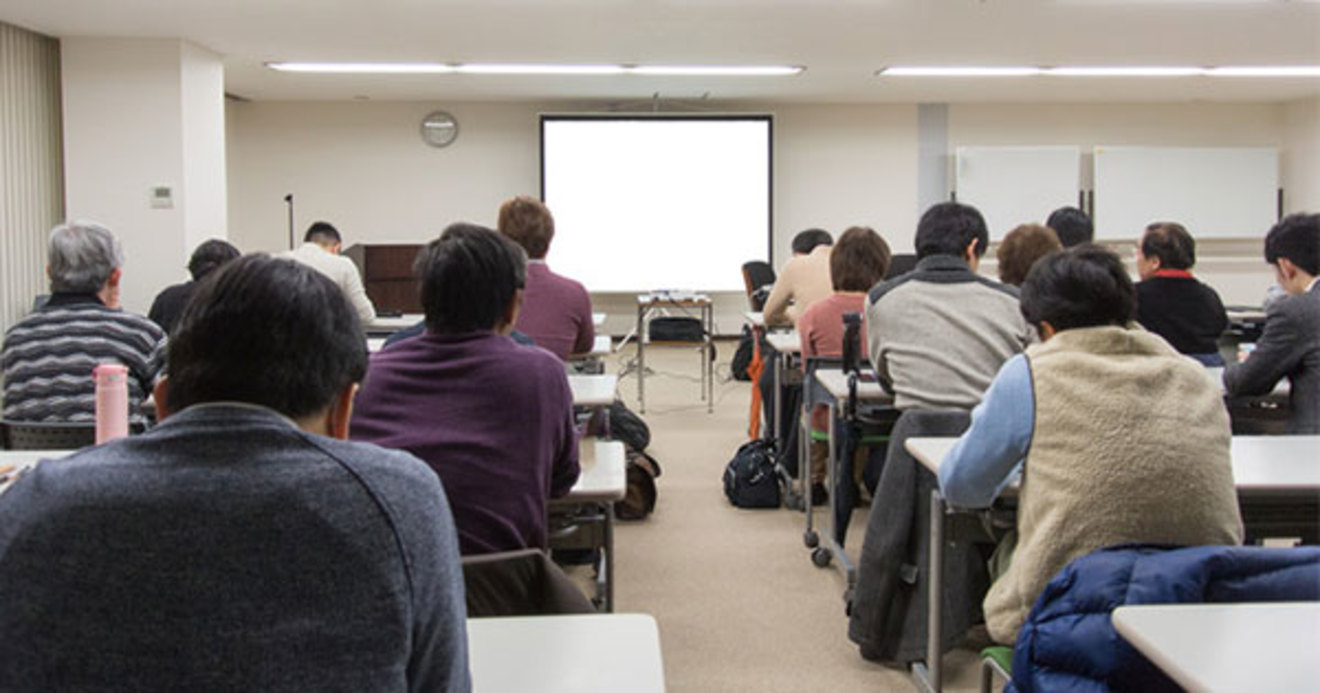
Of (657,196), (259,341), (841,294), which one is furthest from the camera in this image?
(657,196)

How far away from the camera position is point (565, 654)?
134 cm

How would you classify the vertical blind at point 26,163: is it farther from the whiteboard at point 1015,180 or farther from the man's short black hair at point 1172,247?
the whiteboard at point 1015,180

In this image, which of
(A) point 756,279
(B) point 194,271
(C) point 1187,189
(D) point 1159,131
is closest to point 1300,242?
(B) point 194,271

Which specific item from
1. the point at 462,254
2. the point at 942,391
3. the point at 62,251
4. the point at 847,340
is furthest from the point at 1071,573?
the point at 62,251

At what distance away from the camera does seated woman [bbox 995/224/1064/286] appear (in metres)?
3.53

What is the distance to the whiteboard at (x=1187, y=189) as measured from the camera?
1024 cm

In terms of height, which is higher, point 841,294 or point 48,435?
point 841,294

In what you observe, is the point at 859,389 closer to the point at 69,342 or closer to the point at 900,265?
the point at 69,342

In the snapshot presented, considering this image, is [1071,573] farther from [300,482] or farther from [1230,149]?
[1230,149]

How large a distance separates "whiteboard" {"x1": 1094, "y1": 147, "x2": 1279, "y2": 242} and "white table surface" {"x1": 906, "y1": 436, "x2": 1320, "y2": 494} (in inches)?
326

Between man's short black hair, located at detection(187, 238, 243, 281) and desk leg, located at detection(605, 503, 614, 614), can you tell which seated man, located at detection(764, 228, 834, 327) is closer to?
man's short black hair, located at detection(187, 238, 243, 281)

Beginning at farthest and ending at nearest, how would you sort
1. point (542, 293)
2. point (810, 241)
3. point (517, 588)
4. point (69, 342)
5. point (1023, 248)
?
point (810, 241) < point (542, 293) < point (1023, 248) < point (69, 342) < point (517, 588)

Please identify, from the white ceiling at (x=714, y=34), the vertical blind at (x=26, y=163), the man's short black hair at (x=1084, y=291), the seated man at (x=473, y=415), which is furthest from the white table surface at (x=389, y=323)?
the man's short black hair at (x=1084, y=291)

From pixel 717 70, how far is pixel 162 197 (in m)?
4.22
